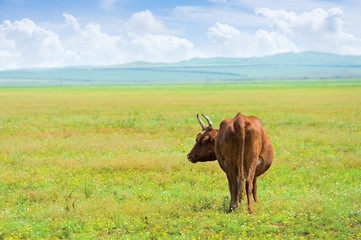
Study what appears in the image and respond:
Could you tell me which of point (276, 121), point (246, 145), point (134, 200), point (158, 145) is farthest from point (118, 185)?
point (276, 121)

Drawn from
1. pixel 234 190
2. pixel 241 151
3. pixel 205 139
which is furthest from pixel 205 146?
pixel 241 151

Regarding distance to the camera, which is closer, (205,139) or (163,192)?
(205,139)

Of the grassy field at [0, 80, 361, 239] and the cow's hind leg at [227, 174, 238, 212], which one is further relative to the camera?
the cow's hind leg at [227, 174, 238, 212]

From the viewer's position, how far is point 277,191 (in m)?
11.3

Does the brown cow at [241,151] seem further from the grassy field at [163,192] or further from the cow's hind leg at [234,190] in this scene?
the grassy field at [163,192]

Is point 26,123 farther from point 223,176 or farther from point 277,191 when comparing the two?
point 277,191

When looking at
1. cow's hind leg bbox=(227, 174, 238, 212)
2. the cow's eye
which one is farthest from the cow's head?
cow's hind leg bbox=(227, 174, 238, 212)

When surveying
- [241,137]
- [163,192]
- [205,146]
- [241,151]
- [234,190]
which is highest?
[241,137]

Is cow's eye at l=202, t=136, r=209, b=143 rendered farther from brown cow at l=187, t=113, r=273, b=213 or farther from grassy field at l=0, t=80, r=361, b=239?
grassy field at l=0, t=80, r=361, b=239

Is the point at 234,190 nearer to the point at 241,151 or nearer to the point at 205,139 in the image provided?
the point at 241,151

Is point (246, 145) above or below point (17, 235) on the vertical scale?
above

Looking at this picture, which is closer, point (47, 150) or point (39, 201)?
point (39, 201)

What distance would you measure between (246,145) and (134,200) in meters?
3.70

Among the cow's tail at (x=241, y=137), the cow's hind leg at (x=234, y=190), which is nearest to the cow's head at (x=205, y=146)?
the cow's hind leg at (x=234, y=190)
